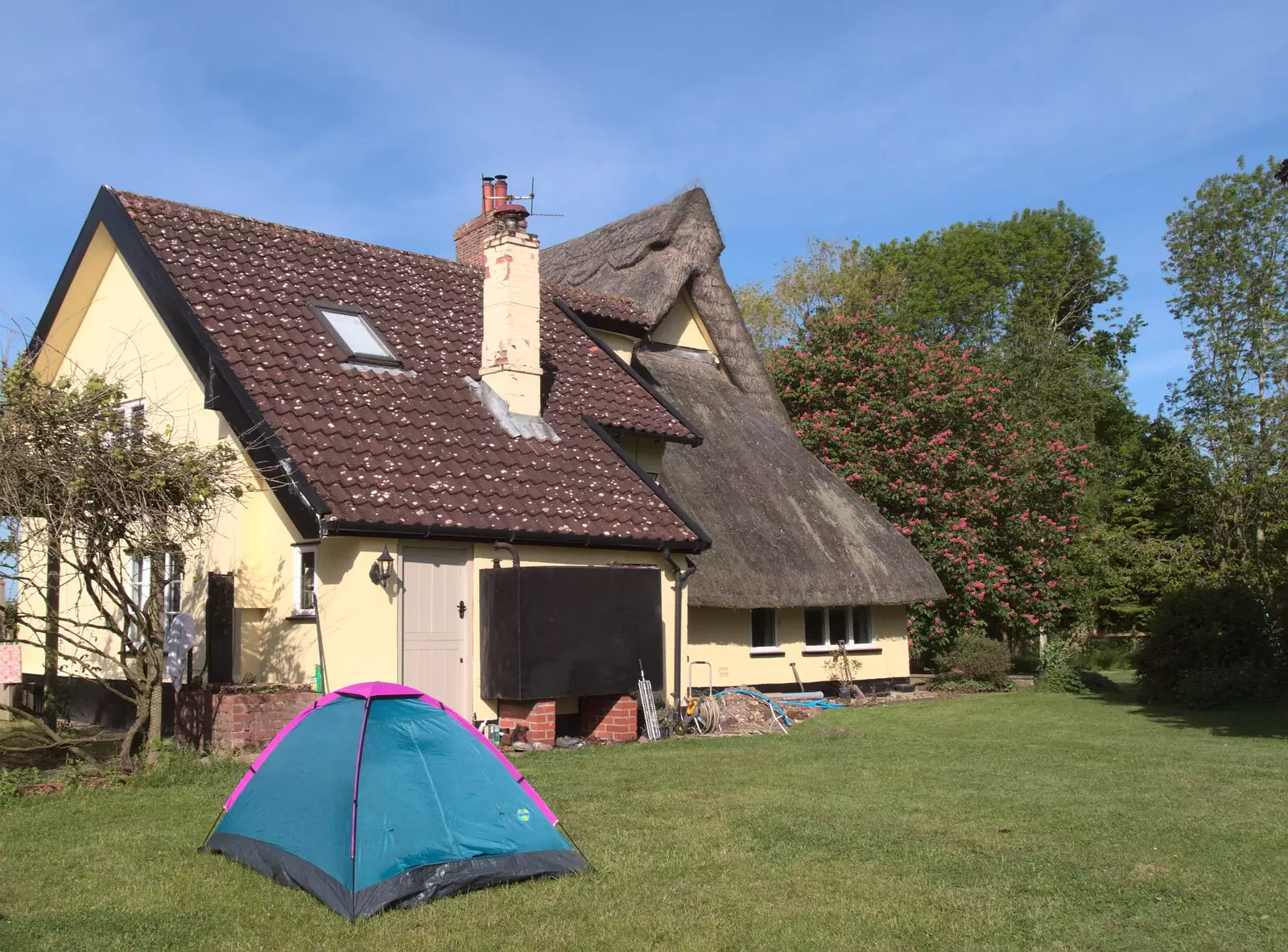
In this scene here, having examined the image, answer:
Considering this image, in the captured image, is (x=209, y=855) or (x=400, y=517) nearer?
(x=209, y=855)

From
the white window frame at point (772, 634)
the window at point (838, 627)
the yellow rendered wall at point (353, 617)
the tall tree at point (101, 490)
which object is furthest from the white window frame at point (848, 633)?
the tall tree at point (101, 490)

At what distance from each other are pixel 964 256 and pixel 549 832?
44.3 meters

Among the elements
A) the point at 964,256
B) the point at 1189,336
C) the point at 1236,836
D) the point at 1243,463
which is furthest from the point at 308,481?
the point at 964,256

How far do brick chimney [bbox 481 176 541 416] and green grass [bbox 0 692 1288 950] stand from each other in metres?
5.18

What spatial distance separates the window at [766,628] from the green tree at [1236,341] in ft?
54.3

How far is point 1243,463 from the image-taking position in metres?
31.7

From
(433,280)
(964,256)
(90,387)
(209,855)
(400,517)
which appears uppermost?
(964,256)

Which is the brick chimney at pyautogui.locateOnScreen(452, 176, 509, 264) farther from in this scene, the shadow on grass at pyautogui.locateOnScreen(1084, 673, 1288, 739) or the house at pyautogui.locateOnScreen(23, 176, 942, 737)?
the shadow on grass at pyautogui.locateOnScreen(1084, 673, 1288, 739)

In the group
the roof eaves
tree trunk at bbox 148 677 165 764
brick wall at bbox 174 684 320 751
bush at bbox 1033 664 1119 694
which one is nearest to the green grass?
tree trunk at bbox 148 677 165 764

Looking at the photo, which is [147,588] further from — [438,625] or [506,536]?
[506,536]

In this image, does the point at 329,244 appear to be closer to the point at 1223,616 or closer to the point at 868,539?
the point at 868,539

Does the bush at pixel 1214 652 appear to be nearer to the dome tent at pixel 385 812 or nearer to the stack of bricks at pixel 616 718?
the stack of bricks at pixel 616 718

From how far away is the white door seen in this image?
509 inches

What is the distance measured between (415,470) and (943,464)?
1532 cm
